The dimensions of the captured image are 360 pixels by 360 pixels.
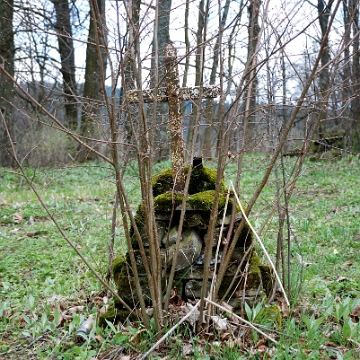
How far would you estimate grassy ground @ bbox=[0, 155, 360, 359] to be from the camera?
3.01m

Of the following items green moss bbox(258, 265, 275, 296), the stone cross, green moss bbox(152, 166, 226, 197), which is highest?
the stone cross

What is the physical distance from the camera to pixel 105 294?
4.17 meters

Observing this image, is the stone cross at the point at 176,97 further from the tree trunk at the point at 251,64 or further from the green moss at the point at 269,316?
the green moss at the point at 269,316

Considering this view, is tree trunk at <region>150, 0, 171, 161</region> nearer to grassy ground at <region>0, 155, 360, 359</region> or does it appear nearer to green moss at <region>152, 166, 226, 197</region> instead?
green moss at <region>152, 166, 226, 197</region>

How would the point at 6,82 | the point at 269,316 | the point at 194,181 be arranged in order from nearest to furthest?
the point at 269,316 < the point at 194,181 < the point at 6,82

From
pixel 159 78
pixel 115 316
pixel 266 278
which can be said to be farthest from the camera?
pixel 159 78

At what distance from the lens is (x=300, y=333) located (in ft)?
10.0

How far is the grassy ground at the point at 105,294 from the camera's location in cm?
301

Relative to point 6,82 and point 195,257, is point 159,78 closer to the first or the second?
point 195,257

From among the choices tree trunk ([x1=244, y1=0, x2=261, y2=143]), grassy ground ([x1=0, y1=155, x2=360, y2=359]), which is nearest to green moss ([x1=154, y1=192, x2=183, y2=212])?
grassy ground ([x1=0, y1=155, x2=360, y2=359])

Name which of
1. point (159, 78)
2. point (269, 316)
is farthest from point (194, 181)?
point (269, 316)

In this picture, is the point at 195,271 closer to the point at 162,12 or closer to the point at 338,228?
the point at 162,12

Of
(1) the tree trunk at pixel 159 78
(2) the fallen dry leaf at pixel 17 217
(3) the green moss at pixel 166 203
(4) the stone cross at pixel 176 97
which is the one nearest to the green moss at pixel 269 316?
(3) the green moss at pixel 166 203

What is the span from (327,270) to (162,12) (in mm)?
3185
